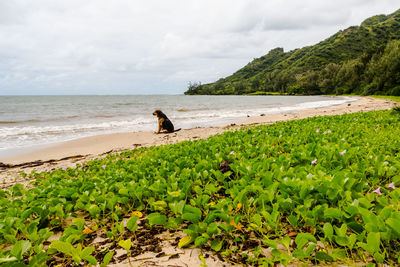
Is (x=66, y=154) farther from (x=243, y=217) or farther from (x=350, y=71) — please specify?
(x=350, y=71)

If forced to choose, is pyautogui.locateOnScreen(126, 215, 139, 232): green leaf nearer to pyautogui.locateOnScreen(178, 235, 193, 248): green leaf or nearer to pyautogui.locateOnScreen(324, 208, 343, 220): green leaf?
pyautogui.locateOnScreen(178, 235, 193, 248): green leaf

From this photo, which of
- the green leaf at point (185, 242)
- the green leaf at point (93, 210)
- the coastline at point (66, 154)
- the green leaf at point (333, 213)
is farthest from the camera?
the coastline at point (66, 154)

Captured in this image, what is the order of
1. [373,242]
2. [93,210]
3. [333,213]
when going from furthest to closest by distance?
[93,210], [333,213], [373,242]

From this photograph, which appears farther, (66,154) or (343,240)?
(66,154)

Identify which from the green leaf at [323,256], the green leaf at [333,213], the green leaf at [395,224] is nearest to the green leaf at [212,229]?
the green leaf at [323,256]

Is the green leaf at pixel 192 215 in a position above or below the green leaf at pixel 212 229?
above

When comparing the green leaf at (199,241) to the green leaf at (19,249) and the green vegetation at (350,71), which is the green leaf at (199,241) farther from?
the green vegetation at (350,71)

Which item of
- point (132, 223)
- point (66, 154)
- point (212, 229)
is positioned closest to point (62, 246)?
point (132, 223)

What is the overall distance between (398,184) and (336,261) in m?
1.93

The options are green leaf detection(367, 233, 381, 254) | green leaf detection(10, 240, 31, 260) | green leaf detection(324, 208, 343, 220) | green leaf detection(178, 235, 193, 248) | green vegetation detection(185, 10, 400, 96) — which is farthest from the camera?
green vegetation detection(185, 10, 400, 96)

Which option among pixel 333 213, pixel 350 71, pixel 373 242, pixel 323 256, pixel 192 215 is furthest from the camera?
pixel 350 71

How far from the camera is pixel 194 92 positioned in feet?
588

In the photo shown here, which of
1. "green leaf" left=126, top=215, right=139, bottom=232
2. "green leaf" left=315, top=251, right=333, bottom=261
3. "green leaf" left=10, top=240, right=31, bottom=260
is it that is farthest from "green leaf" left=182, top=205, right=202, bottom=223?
"green leaf" left=10, top=240, right=31, bottom=260

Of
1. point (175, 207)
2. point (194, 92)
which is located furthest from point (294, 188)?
point (194, 92)
